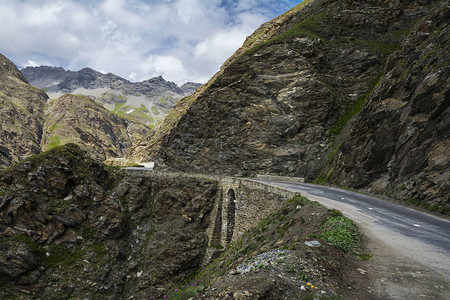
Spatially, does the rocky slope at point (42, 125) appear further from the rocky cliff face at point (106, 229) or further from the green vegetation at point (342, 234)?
the green vegetation at point (342, 234)

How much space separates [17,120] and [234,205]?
179725mm

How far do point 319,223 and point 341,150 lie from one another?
2010 cm

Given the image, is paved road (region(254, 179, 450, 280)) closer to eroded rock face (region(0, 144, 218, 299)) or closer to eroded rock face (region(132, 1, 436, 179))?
eroded rock face (region(0, 144, 218, 299))

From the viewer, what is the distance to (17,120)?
152 meters

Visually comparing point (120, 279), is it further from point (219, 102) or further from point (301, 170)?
point (219, 102)

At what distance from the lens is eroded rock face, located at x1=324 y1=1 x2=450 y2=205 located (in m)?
15.2

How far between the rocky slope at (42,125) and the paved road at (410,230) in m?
151

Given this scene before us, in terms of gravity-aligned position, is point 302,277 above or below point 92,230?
above

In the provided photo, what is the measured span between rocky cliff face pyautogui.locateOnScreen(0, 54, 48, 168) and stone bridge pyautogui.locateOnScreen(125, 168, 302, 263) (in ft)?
390

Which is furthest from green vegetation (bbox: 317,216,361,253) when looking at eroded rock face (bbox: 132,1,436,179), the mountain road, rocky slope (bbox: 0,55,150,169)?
rocky slope (bbox: 0,55,150,169)

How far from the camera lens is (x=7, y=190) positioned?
25.9 meters

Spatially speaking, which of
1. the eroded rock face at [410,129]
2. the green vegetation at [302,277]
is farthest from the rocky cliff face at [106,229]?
the eroded rock face at [410,129]

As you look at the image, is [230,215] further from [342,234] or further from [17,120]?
[17,120]

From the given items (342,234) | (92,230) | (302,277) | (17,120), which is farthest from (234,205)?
(17,120)
